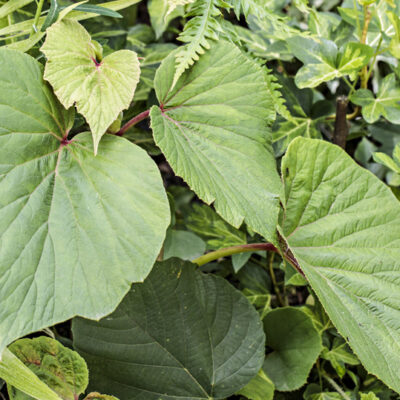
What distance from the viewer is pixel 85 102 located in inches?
28.6

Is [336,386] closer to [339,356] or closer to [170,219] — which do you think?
[339,356]

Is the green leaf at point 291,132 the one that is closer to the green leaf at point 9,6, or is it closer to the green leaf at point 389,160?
the green leaf at point 389,160

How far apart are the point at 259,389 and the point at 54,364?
444mm

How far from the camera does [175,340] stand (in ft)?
3.01

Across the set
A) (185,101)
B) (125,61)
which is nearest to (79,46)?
(125,61)

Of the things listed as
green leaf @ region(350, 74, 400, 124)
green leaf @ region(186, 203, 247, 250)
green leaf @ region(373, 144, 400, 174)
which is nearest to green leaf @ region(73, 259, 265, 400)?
green leaf @ region(186, 203, 247, 250)

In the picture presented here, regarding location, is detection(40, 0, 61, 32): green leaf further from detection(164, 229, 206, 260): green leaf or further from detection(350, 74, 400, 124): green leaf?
detection(350, 74, 400, 124): green leaf

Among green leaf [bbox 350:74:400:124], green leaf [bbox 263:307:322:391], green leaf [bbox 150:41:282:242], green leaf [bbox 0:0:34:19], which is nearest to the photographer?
green leaf [bbox 150:41:282:242]

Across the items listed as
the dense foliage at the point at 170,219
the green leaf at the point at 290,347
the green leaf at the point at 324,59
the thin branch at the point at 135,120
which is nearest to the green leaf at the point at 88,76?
the dense foliage at the point at 170,219

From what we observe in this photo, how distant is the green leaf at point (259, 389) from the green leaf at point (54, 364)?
1.20ft

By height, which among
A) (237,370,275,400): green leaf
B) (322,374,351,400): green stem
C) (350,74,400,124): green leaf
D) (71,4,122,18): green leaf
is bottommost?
(322,374,351,400): green stem

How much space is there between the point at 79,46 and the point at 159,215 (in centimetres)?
33

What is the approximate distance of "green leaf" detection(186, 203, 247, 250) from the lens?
118 centimetres

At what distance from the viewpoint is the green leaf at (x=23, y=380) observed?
2.40 ft
